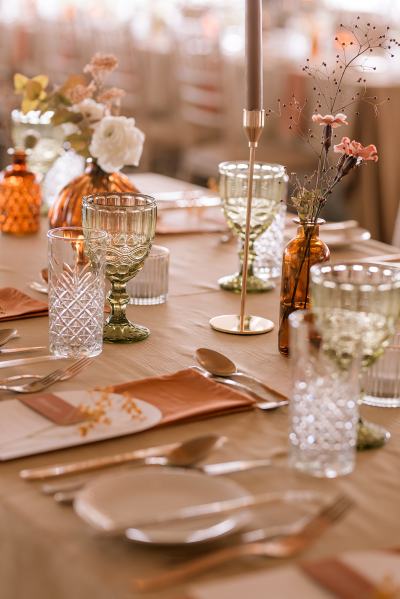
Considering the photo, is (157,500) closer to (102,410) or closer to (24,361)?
(102,410)

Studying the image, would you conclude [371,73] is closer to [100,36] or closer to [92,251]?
[100,36]

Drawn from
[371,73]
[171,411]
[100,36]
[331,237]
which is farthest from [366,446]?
[100,36]

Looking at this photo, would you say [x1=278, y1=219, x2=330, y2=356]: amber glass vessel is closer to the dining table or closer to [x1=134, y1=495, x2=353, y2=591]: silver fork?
the dining table

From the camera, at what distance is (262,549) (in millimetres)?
870

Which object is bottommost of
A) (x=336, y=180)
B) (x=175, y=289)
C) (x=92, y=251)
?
(x=175, y=289)

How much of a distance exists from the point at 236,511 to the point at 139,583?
0.14m

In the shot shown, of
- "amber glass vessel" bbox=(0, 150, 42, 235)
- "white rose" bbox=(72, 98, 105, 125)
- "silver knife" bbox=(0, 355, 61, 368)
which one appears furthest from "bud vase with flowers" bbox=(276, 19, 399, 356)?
"amber glass vessel" bbox=(0, 150, 42, 235)

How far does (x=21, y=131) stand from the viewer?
2.49m

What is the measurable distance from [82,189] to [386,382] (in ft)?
3.17

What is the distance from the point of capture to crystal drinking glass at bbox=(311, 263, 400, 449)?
1049mm

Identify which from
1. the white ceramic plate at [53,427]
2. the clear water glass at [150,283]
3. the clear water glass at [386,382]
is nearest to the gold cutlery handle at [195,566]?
the white ceramic plate at [53,427]

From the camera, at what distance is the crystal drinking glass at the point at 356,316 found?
105 cm

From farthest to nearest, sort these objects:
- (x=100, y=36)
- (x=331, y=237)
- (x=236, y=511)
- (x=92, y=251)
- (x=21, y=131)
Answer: (x=100, y=36), (x=21, y=131), (x=331, y=237), (x=92, y=251), (x=236, y=511)

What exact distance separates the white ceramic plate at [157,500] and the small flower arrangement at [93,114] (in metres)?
1.07
